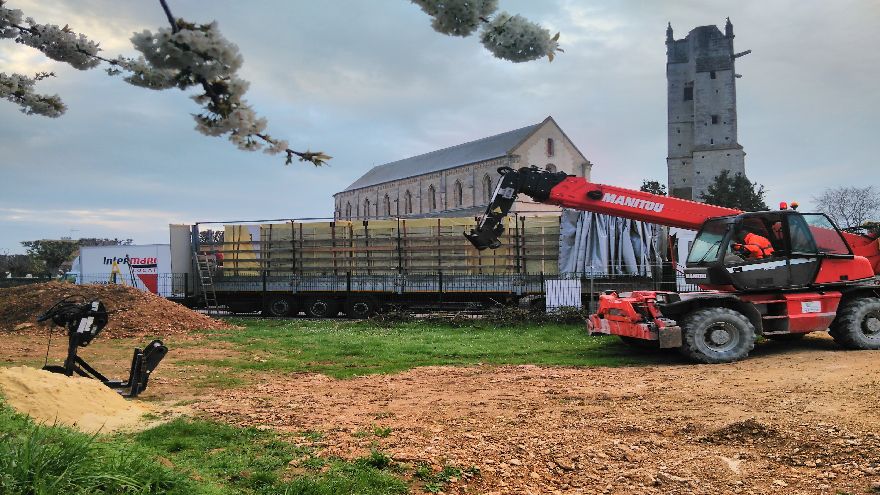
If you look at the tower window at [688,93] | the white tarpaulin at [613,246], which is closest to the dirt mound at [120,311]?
the white tarpaulin at [613,246]

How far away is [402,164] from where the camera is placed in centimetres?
8781

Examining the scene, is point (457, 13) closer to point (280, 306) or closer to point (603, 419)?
point (603, 419)

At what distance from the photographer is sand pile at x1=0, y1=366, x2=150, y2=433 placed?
6.39 m

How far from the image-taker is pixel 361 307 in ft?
69.2

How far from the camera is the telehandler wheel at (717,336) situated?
10875 mm

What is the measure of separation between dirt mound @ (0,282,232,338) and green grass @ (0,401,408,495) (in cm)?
1092

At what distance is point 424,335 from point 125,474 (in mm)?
11682

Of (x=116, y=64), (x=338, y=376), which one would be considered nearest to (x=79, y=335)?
(x=338, y=376)

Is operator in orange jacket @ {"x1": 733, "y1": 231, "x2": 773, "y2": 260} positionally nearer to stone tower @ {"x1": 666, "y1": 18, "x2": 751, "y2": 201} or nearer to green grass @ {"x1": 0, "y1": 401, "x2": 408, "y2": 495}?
green grass @ {"x1": 0, "y1": 401, "x2": 408, "y2": 495}

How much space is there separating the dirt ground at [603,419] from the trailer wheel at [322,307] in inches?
415

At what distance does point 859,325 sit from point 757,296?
6.09ft

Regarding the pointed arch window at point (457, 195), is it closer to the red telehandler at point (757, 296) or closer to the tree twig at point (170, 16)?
the red telehandler at point (757, 296)

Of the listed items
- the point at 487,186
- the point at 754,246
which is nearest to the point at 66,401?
the point at 754,246

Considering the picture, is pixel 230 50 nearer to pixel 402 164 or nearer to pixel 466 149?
pixel 466 149
